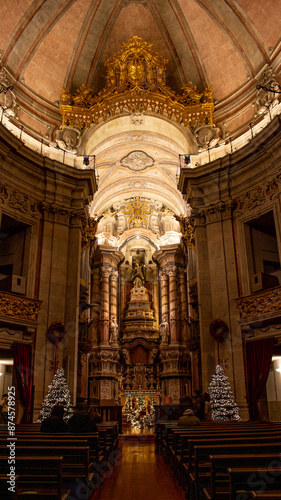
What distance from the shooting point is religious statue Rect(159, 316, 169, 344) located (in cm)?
2308

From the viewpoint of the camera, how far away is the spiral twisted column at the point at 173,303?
74.5 ft

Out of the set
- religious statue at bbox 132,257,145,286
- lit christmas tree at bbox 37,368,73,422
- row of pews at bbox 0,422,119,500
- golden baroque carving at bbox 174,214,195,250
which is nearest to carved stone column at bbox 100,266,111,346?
religious statue at bbox 132,257,145,286

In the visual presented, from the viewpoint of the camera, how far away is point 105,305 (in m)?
23.6

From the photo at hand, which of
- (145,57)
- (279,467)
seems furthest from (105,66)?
(279,467)

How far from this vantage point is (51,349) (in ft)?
40.4

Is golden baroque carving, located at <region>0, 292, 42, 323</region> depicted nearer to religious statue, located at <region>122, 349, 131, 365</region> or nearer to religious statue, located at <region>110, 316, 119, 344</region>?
religious statue, located at <region>110, 316, 119, 344</region>

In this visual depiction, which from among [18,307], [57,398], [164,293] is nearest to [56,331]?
[18,307]

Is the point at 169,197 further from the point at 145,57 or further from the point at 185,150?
the point at 145,57

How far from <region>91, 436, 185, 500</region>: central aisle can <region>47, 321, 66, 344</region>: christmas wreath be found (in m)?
4.53

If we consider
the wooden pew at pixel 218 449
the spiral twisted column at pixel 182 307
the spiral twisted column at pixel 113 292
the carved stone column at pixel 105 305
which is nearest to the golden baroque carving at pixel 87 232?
the carved stone column at pixel 105 305

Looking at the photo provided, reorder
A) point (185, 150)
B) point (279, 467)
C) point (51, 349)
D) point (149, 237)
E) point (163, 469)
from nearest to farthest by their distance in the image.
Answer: point (279, 467) → point (163, 469) → point (51, 349) → point (185, 150) → point (149, 237)

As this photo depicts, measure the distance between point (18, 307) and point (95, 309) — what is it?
11.9 meters

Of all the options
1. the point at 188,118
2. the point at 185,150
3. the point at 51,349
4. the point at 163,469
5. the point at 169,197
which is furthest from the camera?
the point at 169,197

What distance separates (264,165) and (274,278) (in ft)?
11.5
